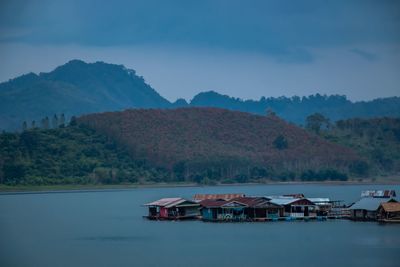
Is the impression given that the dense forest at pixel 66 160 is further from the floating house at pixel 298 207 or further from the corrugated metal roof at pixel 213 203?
the floating house at pixel 298 207

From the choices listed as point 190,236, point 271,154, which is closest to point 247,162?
point 271,154

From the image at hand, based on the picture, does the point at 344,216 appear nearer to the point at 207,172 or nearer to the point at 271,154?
the point at 207,172

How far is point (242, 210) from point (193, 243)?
37.8 feet

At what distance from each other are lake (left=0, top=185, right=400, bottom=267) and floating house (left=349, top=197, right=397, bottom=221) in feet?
2.57

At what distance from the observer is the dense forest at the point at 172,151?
137 metres

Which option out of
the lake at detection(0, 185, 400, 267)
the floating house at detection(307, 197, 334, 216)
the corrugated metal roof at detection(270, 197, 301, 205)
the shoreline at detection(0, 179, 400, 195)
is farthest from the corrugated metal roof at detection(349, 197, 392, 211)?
the shoreline at detection(0, 179, 400, 195)

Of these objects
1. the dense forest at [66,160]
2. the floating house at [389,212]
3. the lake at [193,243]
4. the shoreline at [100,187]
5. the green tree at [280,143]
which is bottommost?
the lake at [193,243]

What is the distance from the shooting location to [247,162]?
523 feet

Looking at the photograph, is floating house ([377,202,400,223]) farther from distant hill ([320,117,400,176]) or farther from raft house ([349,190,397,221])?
distant hill ([320,117,400,176])

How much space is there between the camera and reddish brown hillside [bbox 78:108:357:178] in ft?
520

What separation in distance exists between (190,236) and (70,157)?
284ft

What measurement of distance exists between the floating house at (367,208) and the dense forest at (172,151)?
250 ft

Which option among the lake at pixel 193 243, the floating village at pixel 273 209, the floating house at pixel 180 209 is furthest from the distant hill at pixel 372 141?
the lake at pixel 193 243

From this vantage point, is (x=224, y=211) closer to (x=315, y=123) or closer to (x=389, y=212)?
(x=389, y=212)
